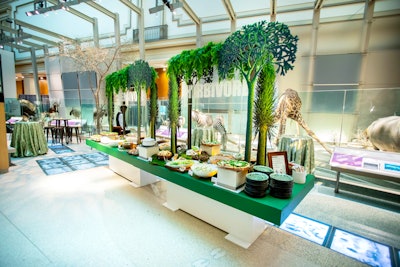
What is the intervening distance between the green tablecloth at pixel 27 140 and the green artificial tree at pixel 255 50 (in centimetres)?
588

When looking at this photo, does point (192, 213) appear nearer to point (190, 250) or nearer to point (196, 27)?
point (190, 250)

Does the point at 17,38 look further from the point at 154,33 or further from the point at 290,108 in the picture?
the point at 290,108

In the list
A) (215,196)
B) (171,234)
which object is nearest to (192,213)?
(171,234)

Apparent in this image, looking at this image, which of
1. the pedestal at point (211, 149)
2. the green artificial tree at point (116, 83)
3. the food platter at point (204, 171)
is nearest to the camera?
the food platter at point (204, 171)

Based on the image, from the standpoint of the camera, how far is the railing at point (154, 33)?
8.42 metres

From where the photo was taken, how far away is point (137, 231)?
7.16 ft

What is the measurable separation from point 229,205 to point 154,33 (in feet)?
29.2

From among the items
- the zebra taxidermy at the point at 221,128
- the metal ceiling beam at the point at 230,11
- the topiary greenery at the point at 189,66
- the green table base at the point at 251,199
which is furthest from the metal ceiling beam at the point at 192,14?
the green table base at the point at 251,199

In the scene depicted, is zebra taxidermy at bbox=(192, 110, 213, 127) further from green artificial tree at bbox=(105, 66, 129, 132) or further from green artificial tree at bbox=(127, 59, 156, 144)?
green artificial tree at bbox=(127, 59, 156, 144)

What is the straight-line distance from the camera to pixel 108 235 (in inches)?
83.0

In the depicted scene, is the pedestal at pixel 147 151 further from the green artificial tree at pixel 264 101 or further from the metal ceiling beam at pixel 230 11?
the metal ceiling beam at pixel 230 11

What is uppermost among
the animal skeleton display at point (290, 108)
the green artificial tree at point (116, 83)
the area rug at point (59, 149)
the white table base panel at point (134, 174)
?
the green artificial tree at point (116, 83)

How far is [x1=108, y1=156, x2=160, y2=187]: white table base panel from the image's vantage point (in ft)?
11.4

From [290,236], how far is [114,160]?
3.56 meters
